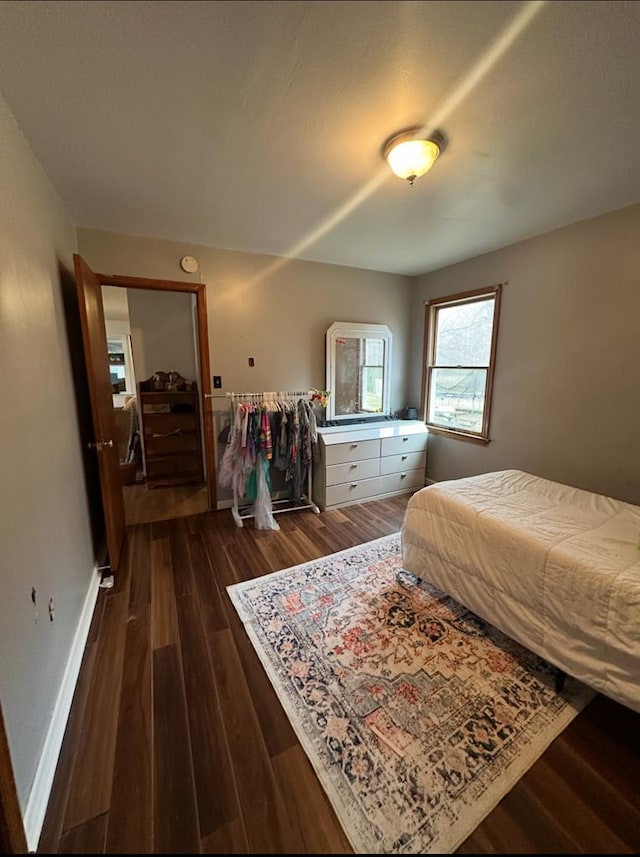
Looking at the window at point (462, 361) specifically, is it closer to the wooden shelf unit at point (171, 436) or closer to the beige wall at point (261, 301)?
the beige wall at point (261, 301)

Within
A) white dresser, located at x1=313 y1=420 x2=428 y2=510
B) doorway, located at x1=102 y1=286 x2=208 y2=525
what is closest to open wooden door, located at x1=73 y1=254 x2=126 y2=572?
doorway, located at x1=102 y1=286 x2=208 y2=525

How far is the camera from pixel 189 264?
2.92 meters

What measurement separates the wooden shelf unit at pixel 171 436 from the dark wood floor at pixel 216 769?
246 centimetres

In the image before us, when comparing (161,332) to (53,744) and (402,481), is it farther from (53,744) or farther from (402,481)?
(53,744)

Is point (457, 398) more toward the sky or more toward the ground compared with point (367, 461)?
more toward the sky

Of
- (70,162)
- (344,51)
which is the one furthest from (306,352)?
(344,51)

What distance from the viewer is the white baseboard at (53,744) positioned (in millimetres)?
1030

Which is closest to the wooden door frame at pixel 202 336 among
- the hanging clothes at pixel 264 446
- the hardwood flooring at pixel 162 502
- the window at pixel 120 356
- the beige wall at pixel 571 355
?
the hanging clothes at pixel 264 446

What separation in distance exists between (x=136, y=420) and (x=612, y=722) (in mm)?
4984

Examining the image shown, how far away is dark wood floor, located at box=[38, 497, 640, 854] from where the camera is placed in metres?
1.03

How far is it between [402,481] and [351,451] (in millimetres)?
848

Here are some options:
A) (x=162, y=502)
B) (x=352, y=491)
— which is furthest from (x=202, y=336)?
(x=352, y=491)

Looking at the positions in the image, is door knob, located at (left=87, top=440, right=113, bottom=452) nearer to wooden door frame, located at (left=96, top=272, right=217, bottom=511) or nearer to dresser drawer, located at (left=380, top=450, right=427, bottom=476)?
wooden door frame, located at (left=96, top=272, right=217, bottom=511)

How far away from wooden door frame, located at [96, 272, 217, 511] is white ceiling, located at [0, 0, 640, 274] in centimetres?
56
